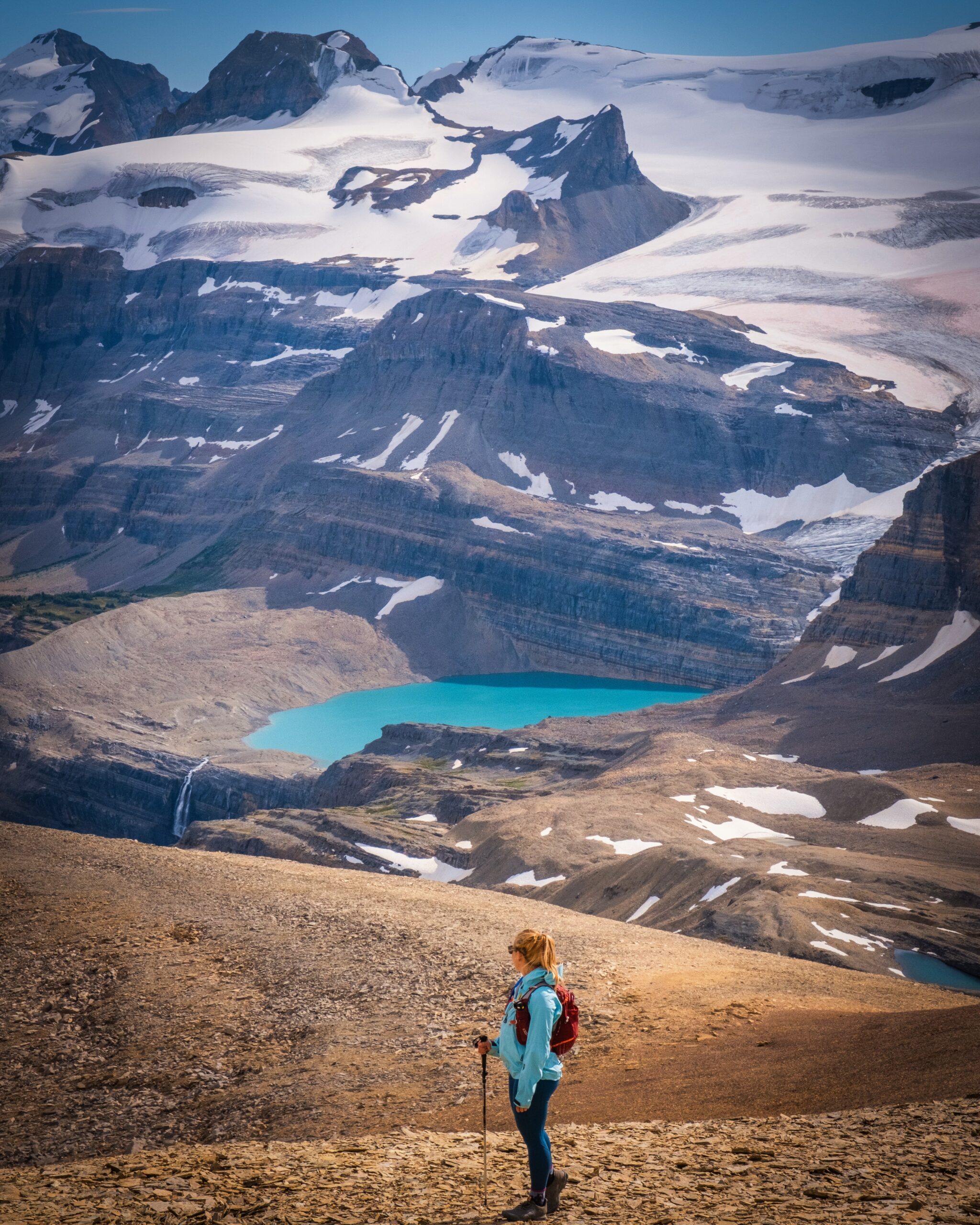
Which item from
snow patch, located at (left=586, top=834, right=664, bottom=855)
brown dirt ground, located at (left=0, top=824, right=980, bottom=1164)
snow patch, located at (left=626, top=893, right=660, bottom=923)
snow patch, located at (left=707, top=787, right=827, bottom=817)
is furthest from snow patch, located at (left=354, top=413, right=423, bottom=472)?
brown dirt ground, located at (left=0, top=824, right=980, bottom=1164)

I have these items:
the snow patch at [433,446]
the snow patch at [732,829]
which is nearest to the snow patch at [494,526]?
the snow patch at [433,446]

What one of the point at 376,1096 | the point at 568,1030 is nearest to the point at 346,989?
the point at 376,1096

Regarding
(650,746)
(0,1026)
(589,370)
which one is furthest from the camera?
(589,370)

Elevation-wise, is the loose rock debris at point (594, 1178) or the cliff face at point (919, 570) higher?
the loose rock debris at point (594, 1178)

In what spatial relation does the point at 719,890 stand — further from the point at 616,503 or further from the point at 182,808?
the point at 616,503

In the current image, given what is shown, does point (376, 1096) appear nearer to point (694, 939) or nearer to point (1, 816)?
point (694, 939)

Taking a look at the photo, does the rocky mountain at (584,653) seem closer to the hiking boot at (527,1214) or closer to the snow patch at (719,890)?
the snow patch at (719,890)
